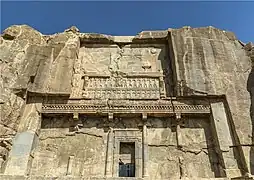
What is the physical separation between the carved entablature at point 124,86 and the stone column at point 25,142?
164 cm

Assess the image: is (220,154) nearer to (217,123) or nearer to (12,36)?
(217,123)

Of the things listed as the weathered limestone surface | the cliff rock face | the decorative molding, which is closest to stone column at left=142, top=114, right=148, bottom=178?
the cliff rock face

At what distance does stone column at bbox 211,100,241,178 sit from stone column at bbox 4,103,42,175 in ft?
16.6

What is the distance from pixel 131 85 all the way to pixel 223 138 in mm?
3359

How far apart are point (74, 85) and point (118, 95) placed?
157cm

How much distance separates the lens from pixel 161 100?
29.6 feet

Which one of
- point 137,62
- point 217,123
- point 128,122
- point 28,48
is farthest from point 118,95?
point 28,48

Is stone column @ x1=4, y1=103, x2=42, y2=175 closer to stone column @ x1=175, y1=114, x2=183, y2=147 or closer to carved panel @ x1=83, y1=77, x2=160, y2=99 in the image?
carved panel @ x1=83, y1=77, x2=160, y2=99

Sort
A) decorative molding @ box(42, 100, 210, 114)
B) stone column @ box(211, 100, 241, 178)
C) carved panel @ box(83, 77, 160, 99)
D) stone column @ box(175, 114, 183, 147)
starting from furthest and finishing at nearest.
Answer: carved panel @ box(83, 77, 160, 99) < decorative molding @ box(42, 100, 210, 114) < stone column @ box(175, 114, 183, 147) < stone column @ box(211, 100, 241, 178)

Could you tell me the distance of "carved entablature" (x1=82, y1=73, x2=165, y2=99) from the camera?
30.5 ft

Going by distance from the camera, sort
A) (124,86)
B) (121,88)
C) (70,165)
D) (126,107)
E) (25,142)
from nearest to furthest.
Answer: (70,165) → (25,142) → (126,107) → (121,88) → (124,86)

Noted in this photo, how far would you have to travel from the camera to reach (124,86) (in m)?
9.66

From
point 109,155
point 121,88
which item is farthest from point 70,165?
point 121,88

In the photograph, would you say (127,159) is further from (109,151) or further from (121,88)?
(121,88)
